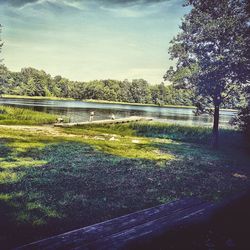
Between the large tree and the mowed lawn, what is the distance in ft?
16.4

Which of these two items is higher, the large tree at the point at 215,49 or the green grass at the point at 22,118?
the large tree at the point at 215,49

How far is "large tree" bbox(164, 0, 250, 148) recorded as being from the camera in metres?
18.9

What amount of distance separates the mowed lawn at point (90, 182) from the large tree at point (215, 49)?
500 cm

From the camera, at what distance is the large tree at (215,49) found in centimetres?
1886

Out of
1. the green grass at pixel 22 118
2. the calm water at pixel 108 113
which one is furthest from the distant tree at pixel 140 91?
the green grass at pixel 22 118

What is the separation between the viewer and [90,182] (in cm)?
1024

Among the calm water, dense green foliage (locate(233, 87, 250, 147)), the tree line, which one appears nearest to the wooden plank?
dense green foliage (locate(233, 87, 250, 147))

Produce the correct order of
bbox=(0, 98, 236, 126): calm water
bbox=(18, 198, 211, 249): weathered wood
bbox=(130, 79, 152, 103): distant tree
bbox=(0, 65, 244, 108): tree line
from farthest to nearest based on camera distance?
bbox=(130, 79, 152, 103): distant tree → bbox=(0, 65, 244, 108): tree line → bbox=(0, 98, 236, 126): calm water → bbox=(18, 198, 211, 249): weathered wood

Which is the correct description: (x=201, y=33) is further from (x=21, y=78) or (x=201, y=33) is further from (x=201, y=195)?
(x=21, y=78)

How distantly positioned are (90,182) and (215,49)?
569 inches

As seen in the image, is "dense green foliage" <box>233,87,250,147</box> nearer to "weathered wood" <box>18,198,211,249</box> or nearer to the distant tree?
"weathered wood" <box>18,198,211,249</box>

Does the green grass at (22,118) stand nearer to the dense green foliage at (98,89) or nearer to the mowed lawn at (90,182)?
the mowed lawn at (90,182)

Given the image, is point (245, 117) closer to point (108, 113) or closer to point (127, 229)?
point (127, 229)

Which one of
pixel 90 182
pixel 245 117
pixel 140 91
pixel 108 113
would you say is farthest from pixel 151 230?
pixel 140 91
